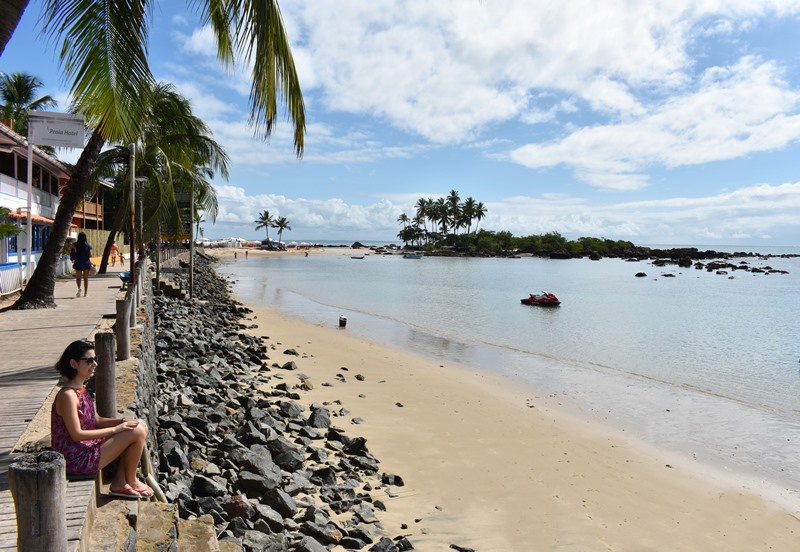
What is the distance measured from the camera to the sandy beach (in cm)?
674

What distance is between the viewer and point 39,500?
2178 mm

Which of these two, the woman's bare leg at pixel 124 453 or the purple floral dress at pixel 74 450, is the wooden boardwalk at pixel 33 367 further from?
the woman's bare leg at pixel 124 453

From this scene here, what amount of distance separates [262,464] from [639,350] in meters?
17.7

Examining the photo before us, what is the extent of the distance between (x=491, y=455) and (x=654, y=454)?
3086 mm

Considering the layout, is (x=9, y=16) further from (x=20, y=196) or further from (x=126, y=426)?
(x=20, y=196)

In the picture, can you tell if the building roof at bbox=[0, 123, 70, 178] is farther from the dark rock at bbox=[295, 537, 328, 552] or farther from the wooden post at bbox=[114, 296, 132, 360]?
the dark rock at bbox=[295, 537, 328, 552]

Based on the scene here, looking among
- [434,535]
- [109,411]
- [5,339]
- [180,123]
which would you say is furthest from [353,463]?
[180,123]

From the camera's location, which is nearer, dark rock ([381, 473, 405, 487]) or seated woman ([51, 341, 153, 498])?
seated woman ([51, 341, 153, 498])

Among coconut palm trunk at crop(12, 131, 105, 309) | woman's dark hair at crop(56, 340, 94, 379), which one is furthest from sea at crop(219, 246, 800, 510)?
coconut palm trunk at crop(12, 131, 105, 309)

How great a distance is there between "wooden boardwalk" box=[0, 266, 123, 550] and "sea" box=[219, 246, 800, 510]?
9.19 metres

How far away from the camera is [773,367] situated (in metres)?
18.4

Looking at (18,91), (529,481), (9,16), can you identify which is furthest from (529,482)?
(18,91)

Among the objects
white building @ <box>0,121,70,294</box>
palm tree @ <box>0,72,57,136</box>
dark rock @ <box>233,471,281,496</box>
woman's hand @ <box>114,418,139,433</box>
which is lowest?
dark rock @ <box>233,471,281,496</box>

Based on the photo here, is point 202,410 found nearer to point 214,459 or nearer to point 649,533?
point 214,459
